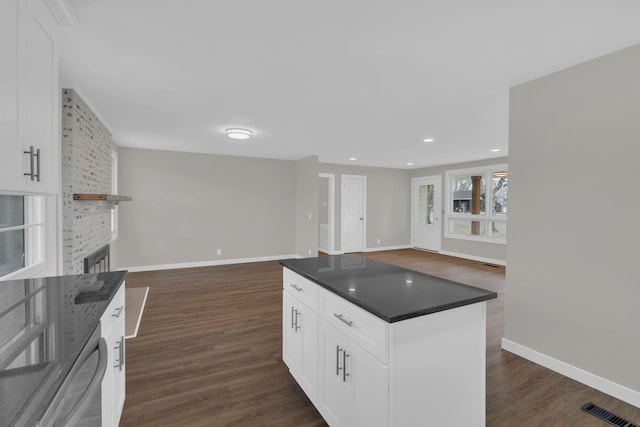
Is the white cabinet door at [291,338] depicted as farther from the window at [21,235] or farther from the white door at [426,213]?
the white door at [426,213]

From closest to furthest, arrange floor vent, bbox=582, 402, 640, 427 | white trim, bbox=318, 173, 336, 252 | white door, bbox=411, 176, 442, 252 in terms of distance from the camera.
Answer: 1. floor vent, bbox=582, 402, 640, 427
2. white trim, bbox=318, 173, 336, 252
3. white door, bbox=411, 176, 442, 252

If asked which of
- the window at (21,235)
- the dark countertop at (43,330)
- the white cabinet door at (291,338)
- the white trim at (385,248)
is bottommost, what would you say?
the white trim at (385,248)

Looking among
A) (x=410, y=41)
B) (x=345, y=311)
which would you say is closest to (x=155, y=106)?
(x=410, y=41)

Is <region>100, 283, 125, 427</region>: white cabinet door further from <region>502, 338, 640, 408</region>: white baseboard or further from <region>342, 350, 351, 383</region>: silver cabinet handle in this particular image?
<region>502, 338, 640, 408</region>: white baseboard

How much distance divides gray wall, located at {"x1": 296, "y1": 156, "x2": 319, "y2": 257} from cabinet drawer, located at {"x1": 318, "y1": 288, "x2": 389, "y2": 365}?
4.57 meters

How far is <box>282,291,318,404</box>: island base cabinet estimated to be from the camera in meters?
1.80

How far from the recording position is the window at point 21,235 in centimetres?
205

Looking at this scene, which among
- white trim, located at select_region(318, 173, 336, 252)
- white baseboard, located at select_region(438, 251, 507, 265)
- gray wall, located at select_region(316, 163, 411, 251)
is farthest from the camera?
gray wall, located at select_region(316, 163, 411, 251)

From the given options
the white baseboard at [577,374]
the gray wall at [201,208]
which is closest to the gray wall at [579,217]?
the white baseboard at [577,374]

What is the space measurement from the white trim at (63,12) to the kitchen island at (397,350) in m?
2.02

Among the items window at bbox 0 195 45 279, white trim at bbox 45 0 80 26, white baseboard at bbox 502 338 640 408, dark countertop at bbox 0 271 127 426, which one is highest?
white trim at bbox 45 0 80 26

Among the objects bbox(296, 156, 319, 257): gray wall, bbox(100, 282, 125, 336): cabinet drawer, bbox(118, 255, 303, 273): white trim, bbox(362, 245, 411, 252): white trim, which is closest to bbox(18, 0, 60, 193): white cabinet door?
bbox(100, 282, 125, 336): cabinet drawer

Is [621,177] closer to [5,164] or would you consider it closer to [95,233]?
[5,164]

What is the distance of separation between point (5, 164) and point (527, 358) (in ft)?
11.8
